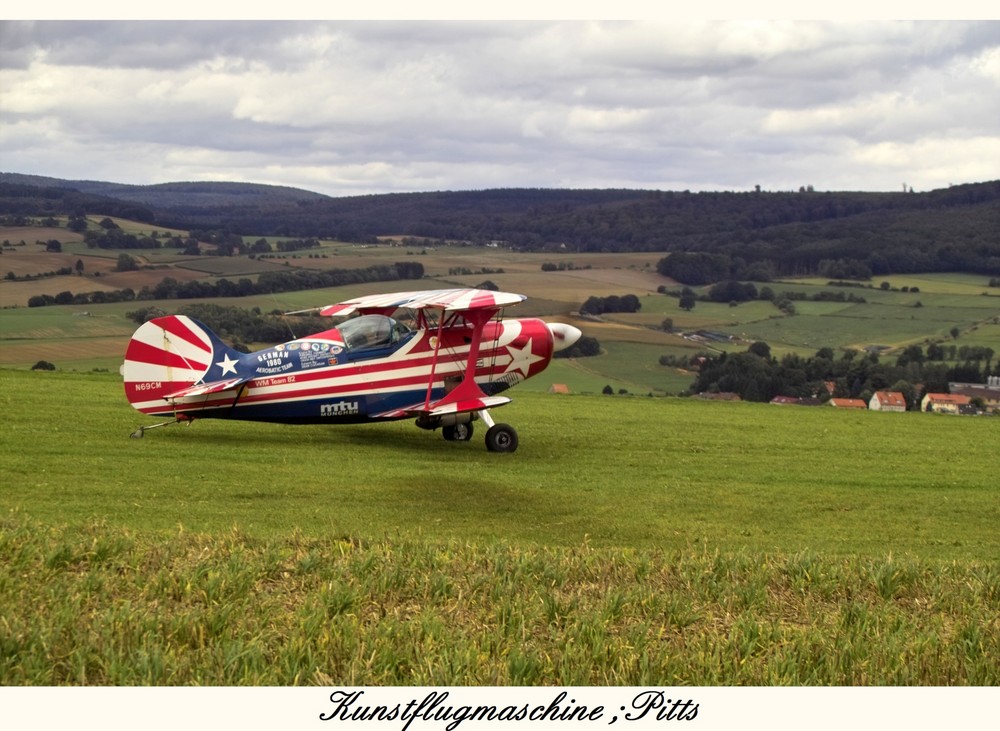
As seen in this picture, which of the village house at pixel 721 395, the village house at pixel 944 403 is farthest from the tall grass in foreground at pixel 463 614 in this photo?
the village house at pixel 721 395

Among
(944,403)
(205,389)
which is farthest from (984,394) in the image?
(205,389)

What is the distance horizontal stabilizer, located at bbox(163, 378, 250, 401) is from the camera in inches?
706

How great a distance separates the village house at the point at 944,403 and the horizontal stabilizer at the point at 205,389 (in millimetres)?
19842

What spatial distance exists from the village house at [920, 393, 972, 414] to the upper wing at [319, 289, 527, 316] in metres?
16.4

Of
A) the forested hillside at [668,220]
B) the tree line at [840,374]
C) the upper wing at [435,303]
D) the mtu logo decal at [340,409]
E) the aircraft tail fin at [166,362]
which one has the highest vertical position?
the forested hillside at [668,220]

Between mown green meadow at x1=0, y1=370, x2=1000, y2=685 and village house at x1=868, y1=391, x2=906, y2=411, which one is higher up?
mown green meadow at x1=0, y1=370, x2=1000, y2=685

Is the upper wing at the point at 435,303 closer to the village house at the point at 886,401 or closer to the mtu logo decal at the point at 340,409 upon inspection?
the mtu logo decal at the point at 340,409

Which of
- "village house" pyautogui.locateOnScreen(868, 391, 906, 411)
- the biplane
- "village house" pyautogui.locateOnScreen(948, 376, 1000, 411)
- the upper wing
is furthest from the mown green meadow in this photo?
"village house" pyautogui.locateOnScreen(948, 376, 1000, 411)

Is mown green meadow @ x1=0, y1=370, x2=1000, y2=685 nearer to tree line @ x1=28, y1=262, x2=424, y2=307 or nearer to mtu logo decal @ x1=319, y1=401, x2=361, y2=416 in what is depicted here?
mtu logo decal @ x1=319, y1=401, x2=361, y2=416

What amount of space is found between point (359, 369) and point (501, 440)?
2549 millimetres

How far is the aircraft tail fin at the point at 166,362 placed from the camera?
18.1 m

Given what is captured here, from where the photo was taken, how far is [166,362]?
59.7 feet

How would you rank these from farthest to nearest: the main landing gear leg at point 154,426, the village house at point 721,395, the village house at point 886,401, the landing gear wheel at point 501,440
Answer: the village house at point 721,395
the village house at point 886,401
the landing gear wheel at point 501,440
the main landing gear leg at point 154,426

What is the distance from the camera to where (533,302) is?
48312 mm
